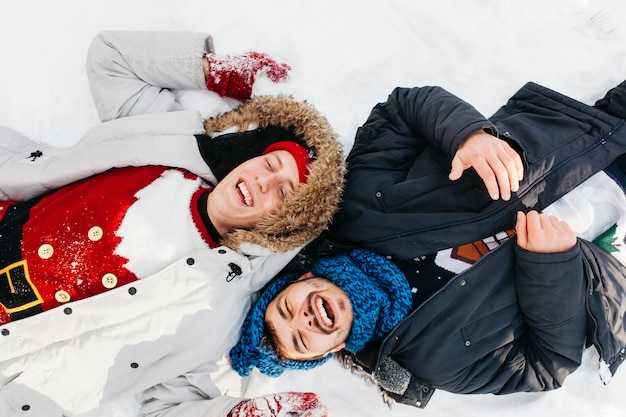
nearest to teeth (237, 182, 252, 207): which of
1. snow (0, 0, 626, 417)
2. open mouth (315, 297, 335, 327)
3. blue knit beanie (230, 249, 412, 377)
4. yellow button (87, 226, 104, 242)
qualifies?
blue knit beanie (230, 249, 412, 377)

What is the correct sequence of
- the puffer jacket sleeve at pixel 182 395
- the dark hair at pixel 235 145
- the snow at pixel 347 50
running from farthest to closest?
the snow at pixel 347 50 < the dark hair at pixel 235 145 < the puffer jacket sleeve at pixel 182 395

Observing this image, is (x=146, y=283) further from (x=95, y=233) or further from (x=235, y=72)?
(x=235, y=72)

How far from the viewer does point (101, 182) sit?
7.09ft

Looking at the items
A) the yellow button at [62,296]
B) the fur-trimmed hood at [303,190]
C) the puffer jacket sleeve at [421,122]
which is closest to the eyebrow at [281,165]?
the fur-trimmed hood at [303,190]

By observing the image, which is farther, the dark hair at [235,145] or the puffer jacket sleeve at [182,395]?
the dark hair at [235,145]

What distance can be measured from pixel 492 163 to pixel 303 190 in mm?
767

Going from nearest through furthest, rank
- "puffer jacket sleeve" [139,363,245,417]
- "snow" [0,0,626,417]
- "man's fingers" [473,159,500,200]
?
"man's fingers" [473,159,500,200], "puffer jacket sleeve" [139,363,245,417], "snow" [0,0,626,417]

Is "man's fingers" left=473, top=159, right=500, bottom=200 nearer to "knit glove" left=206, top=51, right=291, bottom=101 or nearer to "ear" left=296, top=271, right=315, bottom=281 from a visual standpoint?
"ear" left=296, top=271, right=315, bottom=281

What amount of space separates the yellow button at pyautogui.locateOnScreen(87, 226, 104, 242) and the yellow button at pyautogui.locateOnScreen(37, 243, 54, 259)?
0.17 metres

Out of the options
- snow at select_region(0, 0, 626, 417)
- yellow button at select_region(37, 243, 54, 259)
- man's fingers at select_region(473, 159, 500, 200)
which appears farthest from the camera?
snow at select_region(0, 0, 626, 417)

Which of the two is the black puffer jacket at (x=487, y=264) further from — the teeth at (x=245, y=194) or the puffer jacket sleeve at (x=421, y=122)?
the teeth at (x=245, y=194)

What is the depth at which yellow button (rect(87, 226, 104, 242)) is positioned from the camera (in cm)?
199

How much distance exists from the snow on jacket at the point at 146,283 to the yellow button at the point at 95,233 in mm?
224

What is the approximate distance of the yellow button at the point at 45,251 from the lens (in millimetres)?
1981
